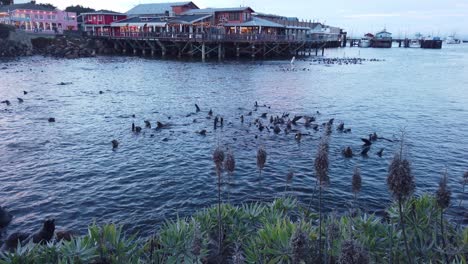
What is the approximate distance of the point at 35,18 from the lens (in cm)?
10831

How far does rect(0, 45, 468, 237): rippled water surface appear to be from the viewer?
16172mm

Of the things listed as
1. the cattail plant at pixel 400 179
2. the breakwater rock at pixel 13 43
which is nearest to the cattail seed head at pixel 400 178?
the cattail plant at pixel 400 179

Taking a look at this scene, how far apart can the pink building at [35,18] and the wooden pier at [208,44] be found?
2923cm

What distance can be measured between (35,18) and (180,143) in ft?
347

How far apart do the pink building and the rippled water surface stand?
226 feet

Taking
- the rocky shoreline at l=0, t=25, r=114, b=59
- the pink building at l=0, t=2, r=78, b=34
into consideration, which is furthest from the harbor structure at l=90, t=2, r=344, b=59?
the pink building at l=0, t=2, r=78, b=34

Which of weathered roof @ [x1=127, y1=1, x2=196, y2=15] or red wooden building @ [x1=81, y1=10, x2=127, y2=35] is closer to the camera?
weathered roof @ [x1=127, y1=1, x2=196, y2=15]

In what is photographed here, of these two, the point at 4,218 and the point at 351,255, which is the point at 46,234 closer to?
the point at 4,218

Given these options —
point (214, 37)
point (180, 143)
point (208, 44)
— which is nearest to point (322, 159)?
point (180, 143)

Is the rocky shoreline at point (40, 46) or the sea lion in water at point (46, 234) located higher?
the rocky shoreline at point (40, 46)

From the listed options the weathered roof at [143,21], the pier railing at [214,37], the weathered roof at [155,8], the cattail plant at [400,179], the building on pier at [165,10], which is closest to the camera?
the cattail plant at [400,179]

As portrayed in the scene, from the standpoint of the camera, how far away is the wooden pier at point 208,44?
73.4 metres

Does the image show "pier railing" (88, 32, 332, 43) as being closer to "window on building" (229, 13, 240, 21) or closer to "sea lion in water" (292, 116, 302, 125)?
"window on building" (229, 13, 240, 21)

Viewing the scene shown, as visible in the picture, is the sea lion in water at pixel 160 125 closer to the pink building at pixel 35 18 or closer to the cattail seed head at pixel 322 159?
the cattail seed head at pixel 322 159
